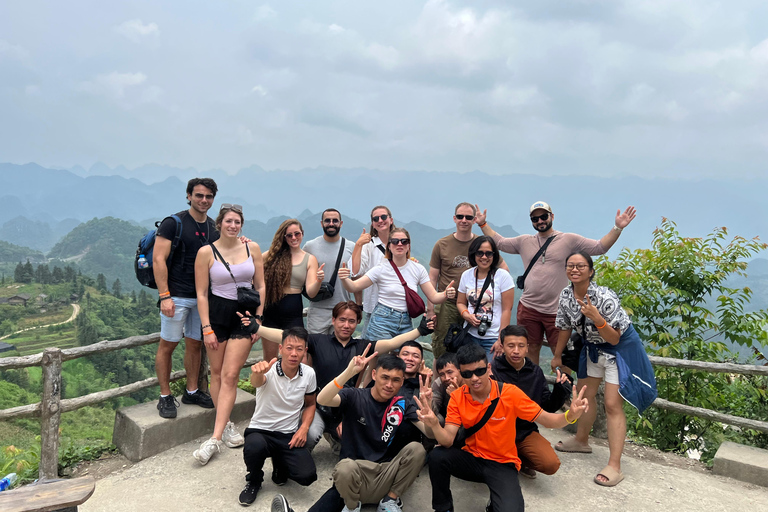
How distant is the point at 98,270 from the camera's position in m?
107

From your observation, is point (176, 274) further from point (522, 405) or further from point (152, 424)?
point (522, 405)

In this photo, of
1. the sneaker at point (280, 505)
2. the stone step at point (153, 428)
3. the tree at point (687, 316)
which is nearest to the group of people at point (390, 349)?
the sneaker at point (280, 505)

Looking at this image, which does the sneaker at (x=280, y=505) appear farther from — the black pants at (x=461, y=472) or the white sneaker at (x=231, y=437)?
the white sneaker at (x=231, y=437)

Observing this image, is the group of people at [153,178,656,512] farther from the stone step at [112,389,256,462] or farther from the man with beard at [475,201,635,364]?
the stone step at [112,389,256,462]

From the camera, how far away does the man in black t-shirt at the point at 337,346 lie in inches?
163

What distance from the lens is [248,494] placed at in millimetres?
3662

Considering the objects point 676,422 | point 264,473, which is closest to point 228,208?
point 264,473

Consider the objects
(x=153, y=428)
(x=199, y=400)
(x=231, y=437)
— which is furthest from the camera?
(x=199, y=400)

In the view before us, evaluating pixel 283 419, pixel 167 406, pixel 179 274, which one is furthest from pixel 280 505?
pixel 179 274

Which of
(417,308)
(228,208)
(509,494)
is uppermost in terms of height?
(228,208)

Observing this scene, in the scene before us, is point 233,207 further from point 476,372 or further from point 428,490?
point 428,490

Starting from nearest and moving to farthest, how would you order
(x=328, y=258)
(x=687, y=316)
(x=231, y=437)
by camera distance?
1. (x=231, y=437)
2. (x=328, y=258)
3. (x=687, y=316)

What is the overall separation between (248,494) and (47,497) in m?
1.34

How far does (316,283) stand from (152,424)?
1906 millimetres
